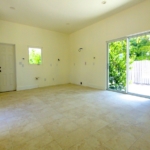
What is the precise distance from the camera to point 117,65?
182 inches

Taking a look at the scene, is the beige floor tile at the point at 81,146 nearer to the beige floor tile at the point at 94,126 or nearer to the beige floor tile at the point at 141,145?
the beige floor tile at the point at 94,126

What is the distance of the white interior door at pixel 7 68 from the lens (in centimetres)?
492

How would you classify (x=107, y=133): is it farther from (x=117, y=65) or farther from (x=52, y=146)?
(x=117, y=65)

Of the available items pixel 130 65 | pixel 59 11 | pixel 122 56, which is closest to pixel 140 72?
pixel 130 65

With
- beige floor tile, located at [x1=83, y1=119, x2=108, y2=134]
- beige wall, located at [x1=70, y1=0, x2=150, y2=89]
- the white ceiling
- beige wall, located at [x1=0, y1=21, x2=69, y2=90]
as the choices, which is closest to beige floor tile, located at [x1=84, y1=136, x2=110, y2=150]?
beige floor tile, located at [x1=83, y1=119, x2=108, y2=134]

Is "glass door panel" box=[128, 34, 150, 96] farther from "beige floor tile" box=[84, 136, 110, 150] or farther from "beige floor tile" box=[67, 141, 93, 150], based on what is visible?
"beige floor tile" box=[67, 141, 93, 150]

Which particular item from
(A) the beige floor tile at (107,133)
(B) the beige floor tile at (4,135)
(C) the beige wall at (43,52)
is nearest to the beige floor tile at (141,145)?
(A) the beige floor tile at (107,133)

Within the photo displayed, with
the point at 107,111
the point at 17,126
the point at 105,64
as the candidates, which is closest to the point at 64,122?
the point at 17,126

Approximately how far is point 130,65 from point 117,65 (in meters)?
0.56

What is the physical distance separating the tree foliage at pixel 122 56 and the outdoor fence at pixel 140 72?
142 millimetres

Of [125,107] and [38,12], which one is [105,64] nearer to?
[125,107]

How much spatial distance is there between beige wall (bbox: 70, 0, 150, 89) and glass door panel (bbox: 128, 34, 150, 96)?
0.41m

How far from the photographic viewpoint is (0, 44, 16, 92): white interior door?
16.1 ft

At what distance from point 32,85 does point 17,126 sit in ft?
12.7
